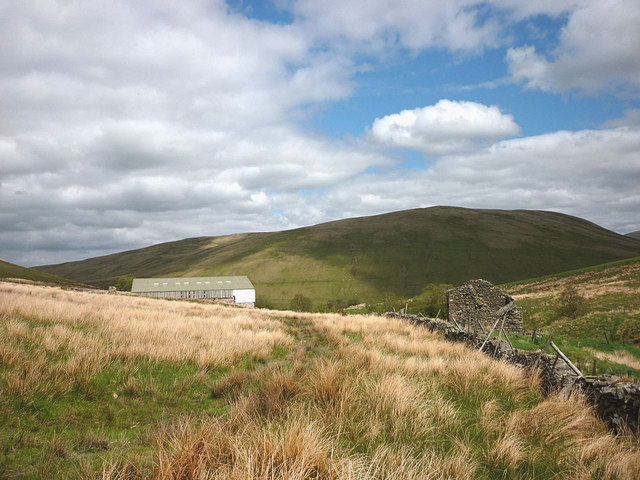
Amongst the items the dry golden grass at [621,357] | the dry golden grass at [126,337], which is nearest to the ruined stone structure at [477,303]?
the dry golden grass at [621,357]

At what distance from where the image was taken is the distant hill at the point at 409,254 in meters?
130

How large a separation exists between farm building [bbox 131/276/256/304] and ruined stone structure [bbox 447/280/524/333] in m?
66.8

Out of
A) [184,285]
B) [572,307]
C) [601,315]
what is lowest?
[184,285]

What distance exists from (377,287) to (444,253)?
38.1m

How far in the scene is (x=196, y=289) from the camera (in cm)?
8706

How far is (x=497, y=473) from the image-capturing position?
389cm

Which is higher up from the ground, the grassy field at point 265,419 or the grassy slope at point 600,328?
the grassy field at point 265,419

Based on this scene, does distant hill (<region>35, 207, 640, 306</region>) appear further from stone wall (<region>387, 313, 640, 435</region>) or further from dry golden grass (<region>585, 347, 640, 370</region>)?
stone wall (<region>387, 313, 640, 435</region>)

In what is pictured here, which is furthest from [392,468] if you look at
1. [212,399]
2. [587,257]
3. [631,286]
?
[587,257]

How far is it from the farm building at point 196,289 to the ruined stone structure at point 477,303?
6677 centimetres

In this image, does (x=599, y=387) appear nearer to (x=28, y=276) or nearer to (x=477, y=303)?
(x=477, y=303)

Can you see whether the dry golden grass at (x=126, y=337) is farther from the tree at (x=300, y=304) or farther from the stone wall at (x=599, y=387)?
the tree at (x=300, y=304)

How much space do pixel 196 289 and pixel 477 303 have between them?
245 ft

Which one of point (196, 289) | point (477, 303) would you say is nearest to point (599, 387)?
point (477, 303)
